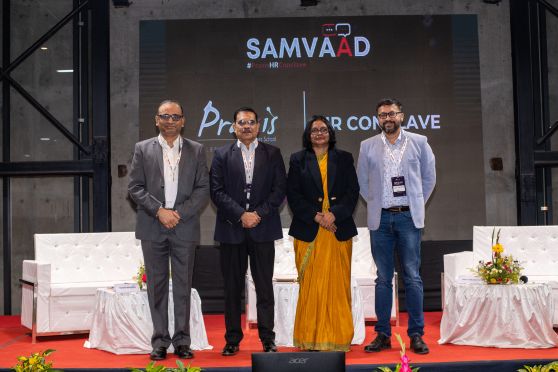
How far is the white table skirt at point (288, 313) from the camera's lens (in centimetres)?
536

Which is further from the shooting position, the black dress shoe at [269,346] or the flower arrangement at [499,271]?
the flower arrangement at [499,271]

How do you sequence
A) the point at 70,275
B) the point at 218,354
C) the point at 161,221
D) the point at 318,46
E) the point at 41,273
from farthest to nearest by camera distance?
the point at 318,46 < the point at 70,275 < the point at 41,273 < the point at 218,354 < the point at 161,221

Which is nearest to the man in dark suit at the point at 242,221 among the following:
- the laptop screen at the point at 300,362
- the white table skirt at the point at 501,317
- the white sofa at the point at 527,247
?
the white table skirt at the point at 501,317

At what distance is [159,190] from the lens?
4969 millimetres

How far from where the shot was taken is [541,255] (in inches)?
266

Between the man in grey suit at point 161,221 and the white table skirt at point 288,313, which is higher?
the man in grey suit at point 161,221

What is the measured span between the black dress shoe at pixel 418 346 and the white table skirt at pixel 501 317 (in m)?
0.56

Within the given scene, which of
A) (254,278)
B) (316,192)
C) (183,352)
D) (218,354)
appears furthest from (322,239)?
(183,352)

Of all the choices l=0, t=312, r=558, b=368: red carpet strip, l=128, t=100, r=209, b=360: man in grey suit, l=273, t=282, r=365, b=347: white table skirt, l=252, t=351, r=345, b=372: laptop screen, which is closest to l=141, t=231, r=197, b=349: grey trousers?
l=128, t=100, r=209, b=360: man in grey suit

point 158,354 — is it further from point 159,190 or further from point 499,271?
point 499,271

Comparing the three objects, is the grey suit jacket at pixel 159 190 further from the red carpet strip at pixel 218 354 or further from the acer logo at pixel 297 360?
the acer logo at pixel 297 360

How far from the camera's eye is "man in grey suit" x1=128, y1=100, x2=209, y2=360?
4.92 meters

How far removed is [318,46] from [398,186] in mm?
3398

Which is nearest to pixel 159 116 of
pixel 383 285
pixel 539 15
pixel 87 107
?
pixel 383 285
